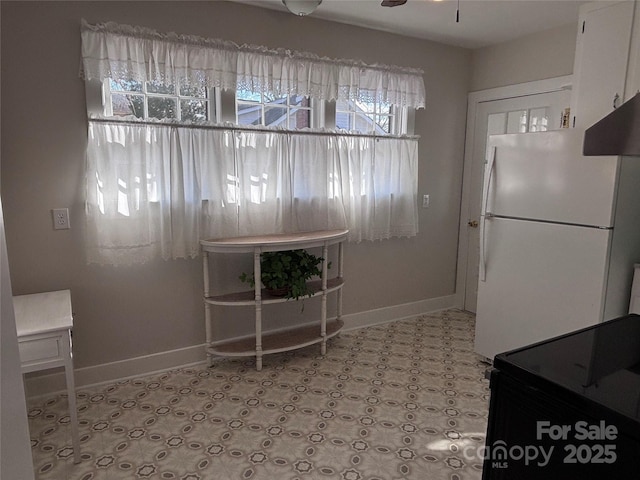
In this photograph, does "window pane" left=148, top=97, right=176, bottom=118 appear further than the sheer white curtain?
Yes

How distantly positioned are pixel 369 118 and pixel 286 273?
1556mm

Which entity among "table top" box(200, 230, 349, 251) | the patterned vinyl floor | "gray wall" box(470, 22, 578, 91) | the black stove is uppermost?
"gray wall" box(470, 22, 578, 91)

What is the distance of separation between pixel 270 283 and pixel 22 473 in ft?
7.68

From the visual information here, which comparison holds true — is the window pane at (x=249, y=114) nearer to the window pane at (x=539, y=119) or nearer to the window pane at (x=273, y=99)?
the window pane at (x=273, y=99)

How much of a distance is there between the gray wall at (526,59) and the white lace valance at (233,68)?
70 centimetres

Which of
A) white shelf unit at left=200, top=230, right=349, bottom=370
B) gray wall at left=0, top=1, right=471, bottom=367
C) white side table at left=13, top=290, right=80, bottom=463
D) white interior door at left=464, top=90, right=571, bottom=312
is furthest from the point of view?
white interior door at left=464, top=90, right=571, bottom=312

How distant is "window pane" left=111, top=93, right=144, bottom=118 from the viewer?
2.69 meters

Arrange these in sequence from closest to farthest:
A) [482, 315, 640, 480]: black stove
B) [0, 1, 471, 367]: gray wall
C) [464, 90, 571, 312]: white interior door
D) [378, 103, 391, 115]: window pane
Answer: [482, 315, 640, 480]: black stove, [0, 1, 471, 367]: gray wall, [464, 90, 571, 312]: white interior door, [378, 103, 391, 115]: window pane

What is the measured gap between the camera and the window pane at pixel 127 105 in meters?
2.69

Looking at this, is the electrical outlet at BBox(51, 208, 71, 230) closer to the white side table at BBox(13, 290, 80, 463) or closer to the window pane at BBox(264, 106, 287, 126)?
the white side table at BBox(13, 290, 80, 463)

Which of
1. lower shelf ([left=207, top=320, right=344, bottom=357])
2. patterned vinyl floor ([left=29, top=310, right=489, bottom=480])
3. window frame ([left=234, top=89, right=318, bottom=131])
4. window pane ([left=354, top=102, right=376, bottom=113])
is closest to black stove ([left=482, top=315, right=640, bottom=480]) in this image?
patterned vinyl floor ([left=29, top=310, right=489, bottom=480])

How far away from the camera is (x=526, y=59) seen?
359 cm

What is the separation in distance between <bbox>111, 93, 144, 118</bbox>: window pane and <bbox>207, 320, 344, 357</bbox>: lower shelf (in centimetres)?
165

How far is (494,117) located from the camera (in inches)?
154
